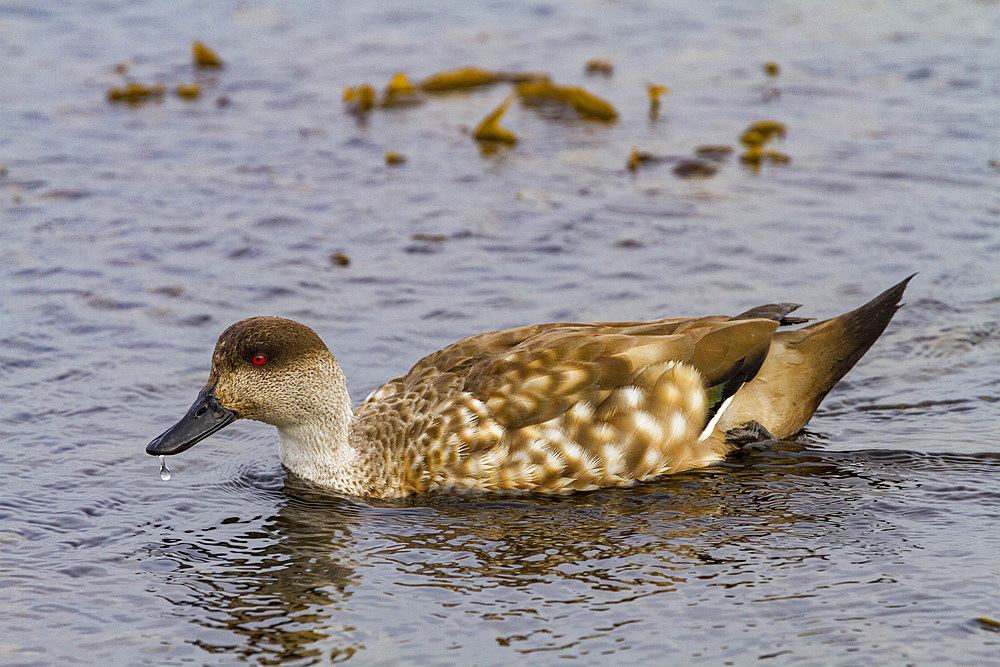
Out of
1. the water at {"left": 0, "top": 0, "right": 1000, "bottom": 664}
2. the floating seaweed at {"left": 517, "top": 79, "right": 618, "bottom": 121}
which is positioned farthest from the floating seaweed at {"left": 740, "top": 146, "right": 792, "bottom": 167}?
the floating seaweed at {"left": 517, "top": 79, "right": 618, "bottom": 121}

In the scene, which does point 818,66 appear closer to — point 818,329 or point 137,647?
point 818,329

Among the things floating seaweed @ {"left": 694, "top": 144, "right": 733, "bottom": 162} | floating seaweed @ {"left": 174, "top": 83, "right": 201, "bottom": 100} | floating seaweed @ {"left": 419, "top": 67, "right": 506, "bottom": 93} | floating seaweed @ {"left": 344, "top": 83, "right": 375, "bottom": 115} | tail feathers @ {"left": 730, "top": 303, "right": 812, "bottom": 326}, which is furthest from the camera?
floating seaweed @ {"left": 419, "top": 67, "right": 506, "bottom": 93}

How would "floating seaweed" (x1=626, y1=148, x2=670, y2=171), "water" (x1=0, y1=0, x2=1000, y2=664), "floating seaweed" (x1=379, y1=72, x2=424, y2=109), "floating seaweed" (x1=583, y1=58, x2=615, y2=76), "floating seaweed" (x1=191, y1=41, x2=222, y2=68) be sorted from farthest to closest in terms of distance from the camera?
"floating seaweed" (x1=191, y1=41, x2=222, y2=68) < "floating seaweed" (x1=583, y1=58, x2=615, y2=76) < "floating seaweed" (x1=379, y1=72, x2=424, y2=109) < "floating seaweed" (x1=626, y1=148, x2=670, y2=171) < "water" (x1=0, y1=0, x2=1000, y2=664)

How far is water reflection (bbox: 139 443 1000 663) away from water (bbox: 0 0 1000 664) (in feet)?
0.08

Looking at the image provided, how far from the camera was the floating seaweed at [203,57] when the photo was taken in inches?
650

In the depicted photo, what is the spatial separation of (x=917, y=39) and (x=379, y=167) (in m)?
7.12

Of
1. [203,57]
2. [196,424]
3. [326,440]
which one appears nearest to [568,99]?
[203,57]

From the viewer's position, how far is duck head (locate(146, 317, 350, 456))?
7.95m

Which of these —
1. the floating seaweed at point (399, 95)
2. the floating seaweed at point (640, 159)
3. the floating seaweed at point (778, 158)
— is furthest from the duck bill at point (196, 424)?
the floating seaweed at point (399, 95)

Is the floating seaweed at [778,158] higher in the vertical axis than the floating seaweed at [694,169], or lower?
higher

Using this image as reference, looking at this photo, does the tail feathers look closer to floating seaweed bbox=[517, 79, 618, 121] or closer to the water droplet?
the water droplet

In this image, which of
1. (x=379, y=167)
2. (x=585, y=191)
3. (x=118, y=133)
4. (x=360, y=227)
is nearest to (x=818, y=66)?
(x=585, y=191)

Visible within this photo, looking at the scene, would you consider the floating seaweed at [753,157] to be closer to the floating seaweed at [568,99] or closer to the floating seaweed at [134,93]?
the floating seaweed at [568,99]

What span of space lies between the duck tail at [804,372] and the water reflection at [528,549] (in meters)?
0.27
